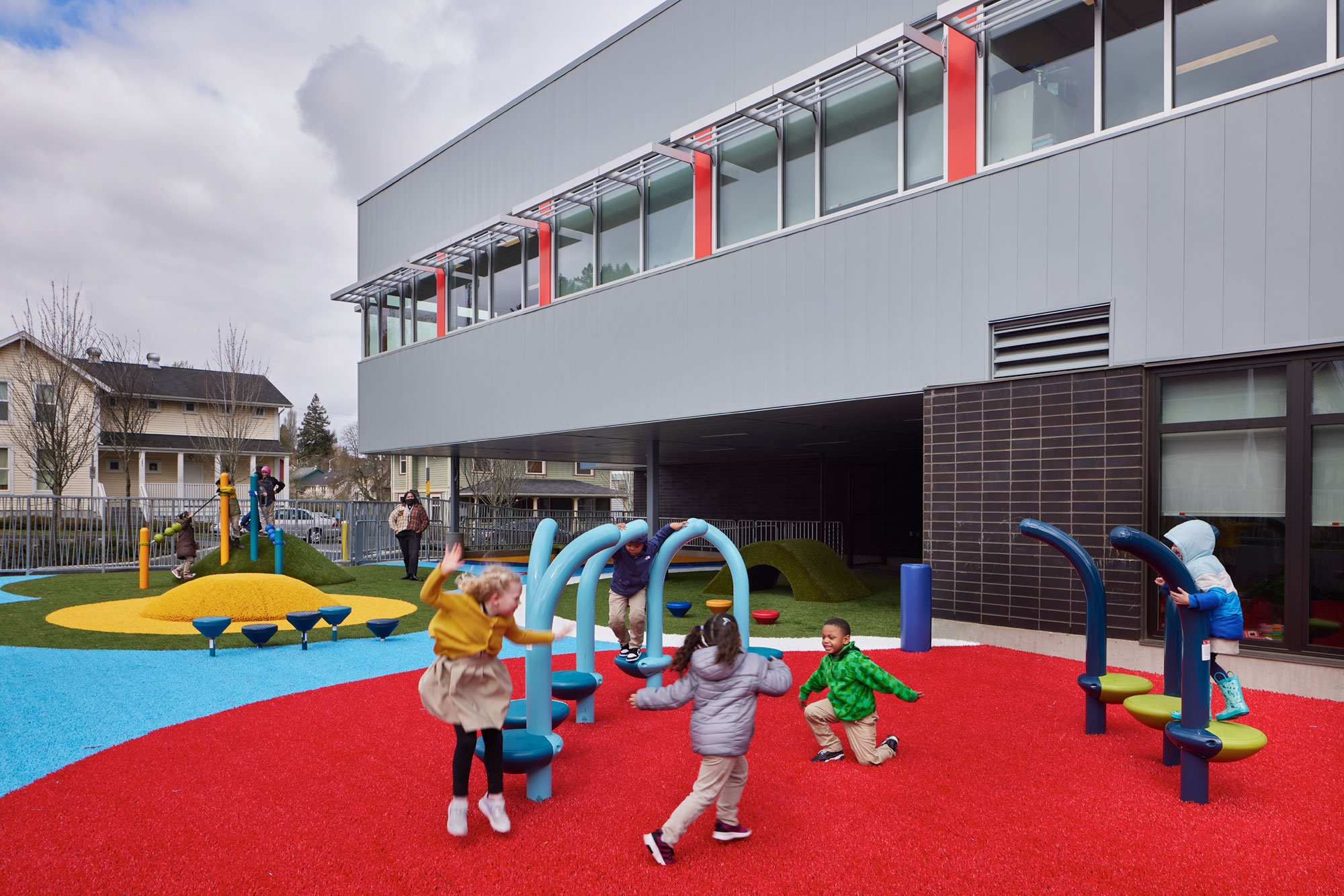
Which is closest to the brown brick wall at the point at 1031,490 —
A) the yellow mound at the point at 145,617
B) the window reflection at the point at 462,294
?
the yellow mound at the point at 145,617

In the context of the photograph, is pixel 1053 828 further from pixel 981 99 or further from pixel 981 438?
pixel 981 99

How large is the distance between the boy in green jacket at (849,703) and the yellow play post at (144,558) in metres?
15.3

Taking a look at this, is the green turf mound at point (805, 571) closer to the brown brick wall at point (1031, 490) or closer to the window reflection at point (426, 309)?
the brown brick wall at point (1031, 490)

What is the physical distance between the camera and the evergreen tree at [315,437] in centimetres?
7575

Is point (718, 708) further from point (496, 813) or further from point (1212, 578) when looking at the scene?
point (1212, 578)

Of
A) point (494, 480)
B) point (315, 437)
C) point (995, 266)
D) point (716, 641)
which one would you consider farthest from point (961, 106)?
point (315, 437)

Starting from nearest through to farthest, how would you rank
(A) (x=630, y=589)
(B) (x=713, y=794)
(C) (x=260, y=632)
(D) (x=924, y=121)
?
(B) (x=713, y=794)
(A) (x=630, y=589)
(C) (x=260, y=632)
(D) (x=924, y=121)

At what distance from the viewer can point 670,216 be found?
49.8 ft

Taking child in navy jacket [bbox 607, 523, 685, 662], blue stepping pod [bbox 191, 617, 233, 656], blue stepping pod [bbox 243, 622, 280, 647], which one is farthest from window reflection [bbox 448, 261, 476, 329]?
child in navy jacket [bbox 607, 523, 685, 662]

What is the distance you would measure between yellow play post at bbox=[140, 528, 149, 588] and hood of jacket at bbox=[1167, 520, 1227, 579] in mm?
17362

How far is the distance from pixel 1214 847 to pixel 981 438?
6.26 meters

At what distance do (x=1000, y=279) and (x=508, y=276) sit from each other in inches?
479

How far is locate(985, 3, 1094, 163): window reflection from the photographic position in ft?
31.5

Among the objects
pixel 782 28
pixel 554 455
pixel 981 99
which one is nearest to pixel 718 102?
pixel 782 28
